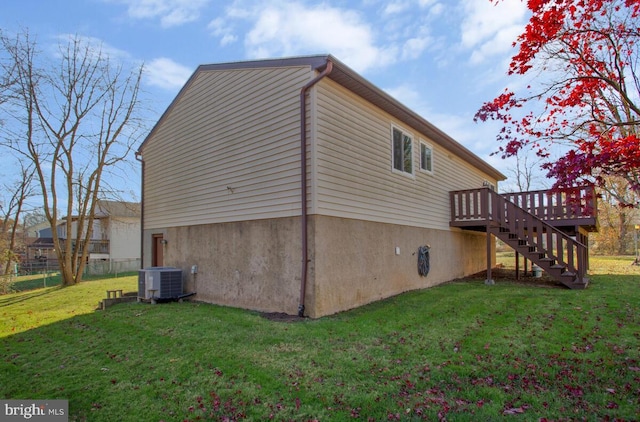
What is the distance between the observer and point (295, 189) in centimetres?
729

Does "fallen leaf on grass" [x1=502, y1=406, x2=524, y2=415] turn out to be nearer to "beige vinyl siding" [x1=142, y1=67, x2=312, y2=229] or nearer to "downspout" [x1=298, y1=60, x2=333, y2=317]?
"downspout" [x1=298, y1=60, x2=333, y2=317]

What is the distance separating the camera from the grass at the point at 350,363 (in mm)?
3607

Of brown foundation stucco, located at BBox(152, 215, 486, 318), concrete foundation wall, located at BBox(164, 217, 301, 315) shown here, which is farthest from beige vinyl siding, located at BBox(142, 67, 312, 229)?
brown foundation stucco, located at BBox(152, 215, 486, 318)

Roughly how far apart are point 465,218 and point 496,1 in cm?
858

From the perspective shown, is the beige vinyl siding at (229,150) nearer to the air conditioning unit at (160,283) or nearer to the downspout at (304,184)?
the downspout at (304,184)

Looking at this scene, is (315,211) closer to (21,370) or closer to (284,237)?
(284,237)

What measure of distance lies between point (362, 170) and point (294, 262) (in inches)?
102

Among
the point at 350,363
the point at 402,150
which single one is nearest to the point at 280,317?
the point at 350,363

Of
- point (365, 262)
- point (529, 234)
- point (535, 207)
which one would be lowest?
point (365, 262)

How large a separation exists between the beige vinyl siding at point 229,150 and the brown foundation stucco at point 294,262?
46 centimetres

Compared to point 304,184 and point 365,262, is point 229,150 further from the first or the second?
point 365,262

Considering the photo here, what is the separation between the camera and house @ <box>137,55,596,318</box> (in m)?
7.22

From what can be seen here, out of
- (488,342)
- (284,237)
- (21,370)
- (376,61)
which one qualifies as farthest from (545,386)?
(376,61)

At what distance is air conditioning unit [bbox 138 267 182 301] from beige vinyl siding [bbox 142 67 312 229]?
1.48m
